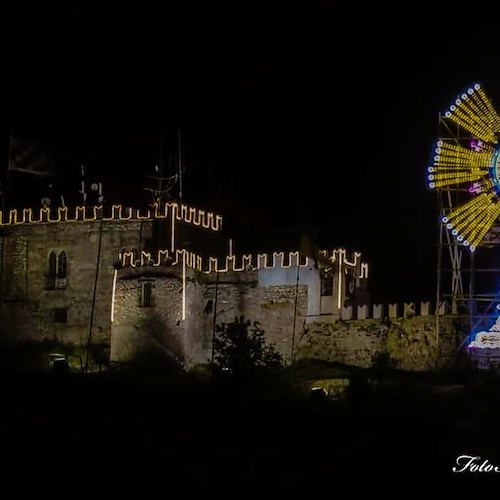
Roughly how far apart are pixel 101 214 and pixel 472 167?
1539 centimetres

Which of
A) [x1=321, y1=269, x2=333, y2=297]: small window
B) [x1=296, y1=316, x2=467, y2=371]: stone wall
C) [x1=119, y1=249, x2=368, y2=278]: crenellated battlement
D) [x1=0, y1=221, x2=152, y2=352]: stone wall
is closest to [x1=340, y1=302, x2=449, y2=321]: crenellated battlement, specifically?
[x1=296, y1=316, x2=467, y2=371]: stone wall

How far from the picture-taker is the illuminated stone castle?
72.1 meters

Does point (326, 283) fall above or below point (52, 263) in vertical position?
below

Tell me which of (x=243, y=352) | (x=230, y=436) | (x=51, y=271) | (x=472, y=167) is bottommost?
(x=230, y=436)

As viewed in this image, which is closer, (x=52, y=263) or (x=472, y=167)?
(x=472, y=167)

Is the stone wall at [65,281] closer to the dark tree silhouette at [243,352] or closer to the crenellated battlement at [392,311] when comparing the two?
the dark tree silhouette at [243,352]

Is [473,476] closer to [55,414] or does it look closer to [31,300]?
[55,414]

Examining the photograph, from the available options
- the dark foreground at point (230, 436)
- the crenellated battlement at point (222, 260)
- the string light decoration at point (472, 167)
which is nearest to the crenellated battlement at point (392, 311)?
the crenellated battlement at point (222, 260)

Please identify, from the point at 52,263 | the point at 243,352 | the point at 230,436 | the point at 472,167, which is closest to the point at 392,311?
the point at 472,167

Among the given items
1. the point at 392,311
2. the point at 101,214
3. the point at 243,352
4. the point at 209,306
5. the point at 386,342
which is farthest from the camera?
the point at 101,214

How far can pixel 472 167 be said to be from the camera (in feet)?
231

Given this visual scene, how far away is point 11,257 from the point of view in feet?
251

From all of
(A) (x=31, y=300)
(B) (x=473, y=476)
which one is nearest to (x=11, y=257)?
(A) (x=31, y=300)

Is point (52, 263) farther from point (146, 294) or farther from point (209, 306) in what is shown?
point (209, 306)
